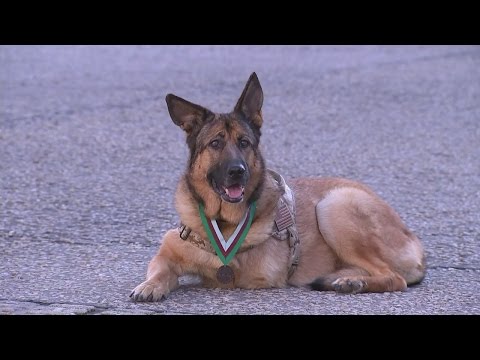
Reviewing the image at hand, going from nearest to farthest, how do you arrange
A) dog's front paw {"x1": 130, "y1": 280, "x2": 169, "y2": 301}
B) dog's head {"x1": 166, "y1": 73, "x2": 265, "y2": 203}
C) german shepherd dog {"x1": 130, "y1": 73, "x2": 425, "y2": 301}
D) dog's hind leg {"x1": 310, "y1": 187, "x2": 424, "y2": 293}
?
dog's front paw {"x1": 130, "y1": 280, "x2": 169, "y2": 301} → dog's head {"x1": 166, "y1": 73, "x2": 265, "y2": 203} → german shepherd dog {"x1": 130, "y1": 73, "x2": 425, "y2": 301} → dog's hind leg {"x1": 310, "y1": 187, "x2": 424, "y2": 293}

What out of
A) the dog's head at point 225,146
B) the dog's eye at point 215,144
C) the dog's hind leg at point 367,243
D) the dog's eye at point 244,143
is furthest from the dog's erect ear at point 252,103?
the dog's hind leg at point 367,243

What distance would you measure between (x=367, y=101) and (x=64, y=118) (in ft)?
15.5

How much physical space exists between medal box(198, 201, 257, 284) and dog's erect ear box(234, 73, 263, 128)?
2.00ft

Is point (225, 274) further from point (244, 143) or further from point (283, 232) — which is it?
point (244, 143)

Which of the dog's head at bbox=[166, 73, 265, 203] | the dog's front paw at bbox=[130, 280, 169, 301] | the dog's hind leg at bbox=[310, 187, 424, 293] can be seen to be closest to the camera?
the dog's front paw at bbox=[130, 280, 169, 301]

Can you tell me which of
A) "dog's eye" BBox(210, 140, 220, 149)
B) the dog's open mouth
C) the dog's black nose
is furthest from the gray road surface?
"dog's eye" BBox(210, 140, 220, 149)

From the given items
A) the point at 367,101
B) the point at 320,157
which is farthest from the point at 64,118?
the point at 367,101

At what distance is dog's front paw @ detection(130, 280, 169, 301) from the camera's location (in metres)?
6.02

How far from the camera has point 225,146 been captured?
20.6ft

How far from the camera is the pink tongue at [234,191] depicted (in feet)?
20.4

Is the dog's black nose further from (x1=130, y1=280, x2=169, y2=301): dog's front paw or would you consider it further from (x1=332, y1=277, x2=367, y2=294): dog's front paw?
(x1=332, y1=277, x2=367, y2=294): dog's front paw

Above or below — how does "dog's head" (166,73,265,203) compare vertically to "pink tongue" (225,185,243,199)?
above

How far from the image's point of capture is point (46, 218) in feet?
28.0
